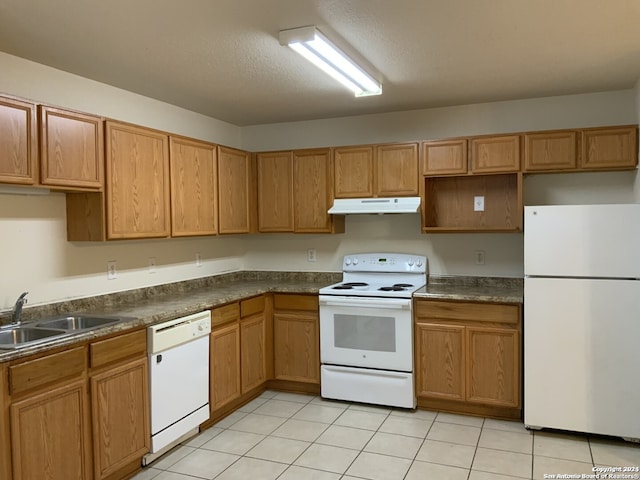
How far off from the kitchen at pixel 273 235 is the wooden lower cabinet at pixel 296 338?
65 cm

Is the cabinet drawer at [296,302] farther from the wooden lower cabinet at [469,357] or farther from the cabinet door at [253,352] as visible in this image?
the wooden lower cabinet at [469,357]

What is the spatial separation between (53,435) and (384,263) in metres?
2.90

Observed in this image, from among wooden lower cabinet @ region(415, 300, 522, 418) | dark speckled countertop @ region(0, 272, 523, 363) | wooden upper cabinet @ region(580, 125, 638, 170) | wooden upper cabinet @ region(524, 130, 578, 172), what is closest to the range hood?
dark speckled countertop @ region(0, 272, 523, 363)

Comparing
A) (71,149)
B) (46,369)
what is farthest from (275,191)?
(46,369)

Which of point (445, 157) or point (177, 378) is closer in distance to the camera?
point (177, 378)

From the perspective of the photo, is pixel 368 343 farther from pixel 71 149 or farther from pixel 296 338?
pixel 71 149

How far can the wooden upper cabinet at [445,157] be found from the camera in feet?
13.1

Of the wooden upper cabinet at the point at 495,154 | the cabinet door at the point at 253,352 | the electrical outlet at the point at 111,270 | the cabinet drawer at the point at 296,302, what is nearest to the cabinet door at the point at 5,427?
the electrical outlet at the point at 111,270

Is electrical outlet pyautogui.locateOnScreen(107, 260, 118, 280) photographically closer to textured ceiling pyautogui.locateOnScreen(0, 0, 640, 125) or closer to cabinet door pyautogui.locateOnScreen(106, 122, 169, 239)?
cabinet door pyautogui.locateOnScreen(106, 122, 169, 239)

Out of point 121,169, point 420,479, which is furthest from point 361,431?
point 121,169

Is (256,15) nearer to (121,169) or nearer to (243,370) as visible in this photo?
(121,169)

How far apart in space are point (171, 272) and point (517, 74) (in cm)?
299

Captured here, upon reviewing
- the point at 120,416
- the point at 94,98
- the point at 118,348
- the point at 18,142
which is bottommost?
the point at 120,416

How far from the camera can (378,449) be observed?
10.7 feet
